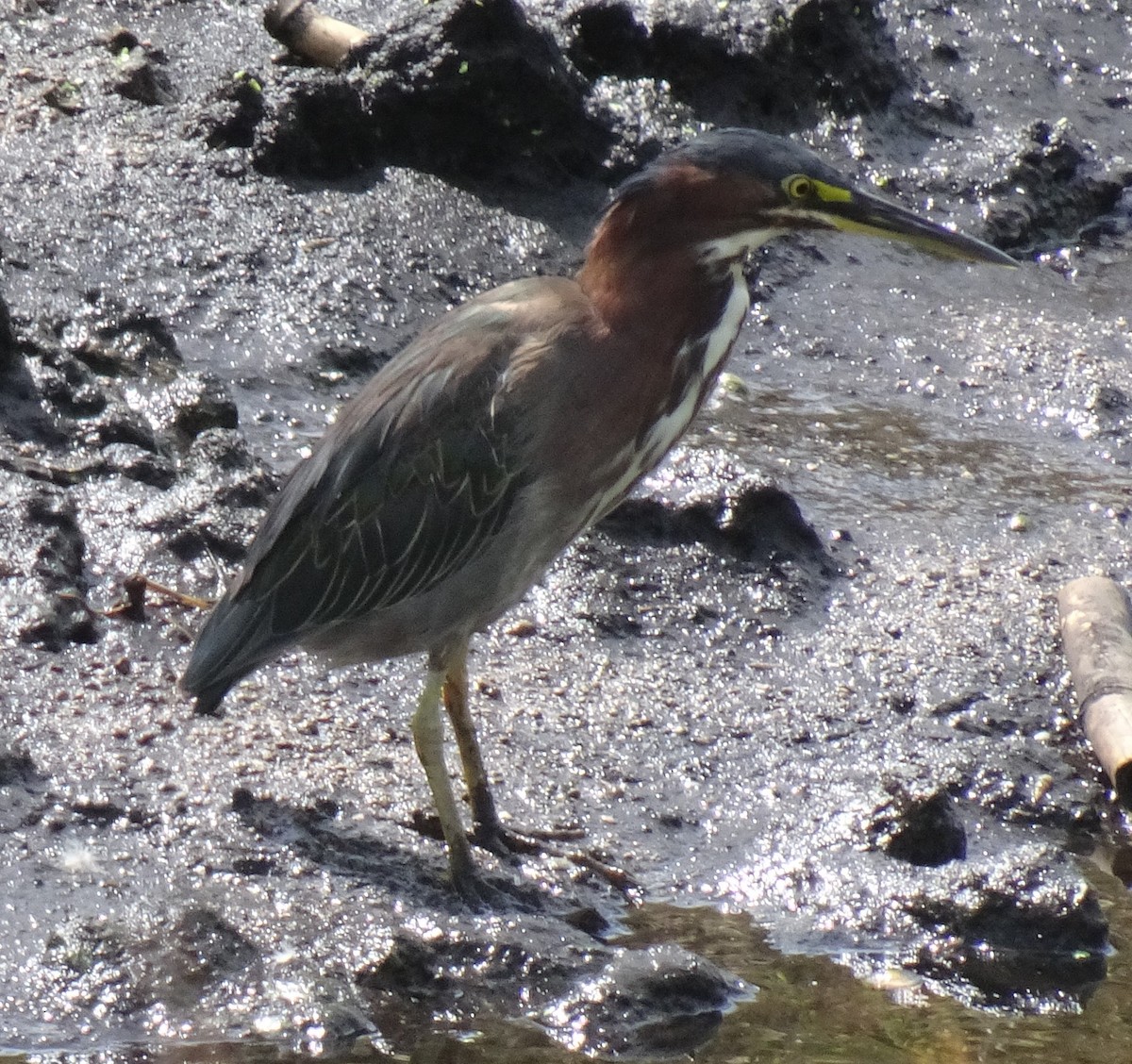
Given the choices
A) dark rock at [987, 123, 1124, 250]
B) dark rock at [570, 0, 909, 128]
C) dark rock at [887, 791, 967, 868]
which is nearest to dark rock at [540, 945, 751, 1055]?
dark rock at [887, 791, 967, 868]

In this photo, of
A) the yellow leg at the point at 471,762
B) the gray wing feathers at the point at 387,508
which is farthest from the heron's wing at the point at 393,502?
the yellow leg at the point at 471,762

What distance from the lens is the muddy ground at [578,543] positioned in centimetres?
441

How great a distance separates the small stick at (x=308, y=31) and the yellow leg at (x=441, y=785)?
169 inches

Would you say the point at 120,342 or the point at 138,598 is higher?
the point at 120,342

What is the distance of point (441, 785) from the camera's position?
461 centimetres

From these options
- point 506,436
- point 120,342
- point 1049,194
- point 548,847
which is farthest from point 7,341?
point 1049,194

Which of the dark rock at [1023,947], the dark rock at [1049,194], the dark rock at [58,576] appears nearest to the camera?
the dark rock at [1023,947]

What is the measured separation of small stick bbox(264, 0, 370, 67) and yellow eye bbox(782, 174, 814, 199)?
397 cm

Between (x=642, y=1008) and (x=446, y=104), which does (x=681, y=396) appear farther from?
(x=446, y=104)

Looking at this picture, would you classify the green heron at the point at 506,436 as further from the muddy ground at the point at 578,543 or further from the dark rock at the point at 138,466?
the dark rock at the point at 138,466

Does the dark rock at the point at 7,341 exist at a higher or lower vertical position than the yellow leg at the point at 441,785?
higher

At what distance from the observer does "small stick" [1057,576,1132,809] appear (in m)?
5.16

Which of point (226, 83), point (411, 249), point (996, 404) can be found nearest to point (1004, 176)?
point (996, 404)

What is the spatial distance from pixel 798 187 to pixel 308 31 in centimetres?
425
